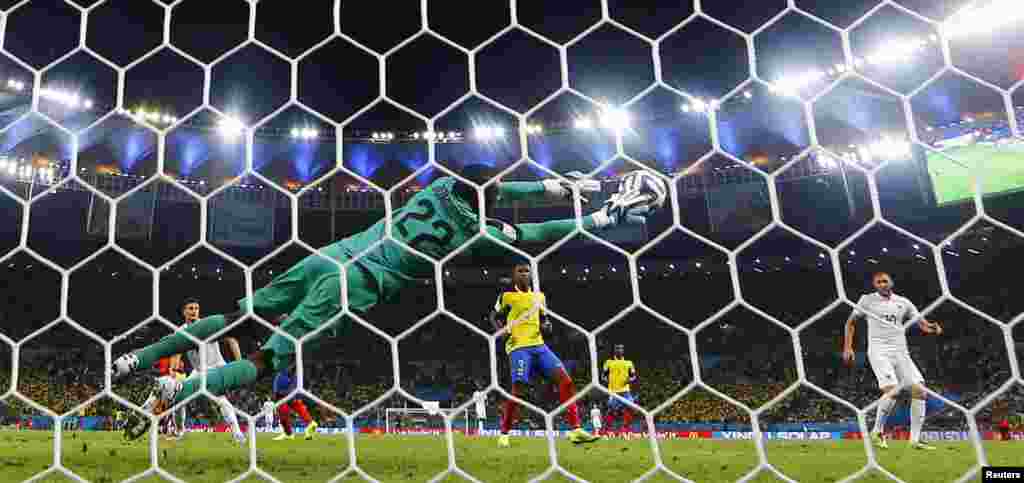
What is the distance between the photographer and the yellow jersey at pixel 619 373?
24.7 feet

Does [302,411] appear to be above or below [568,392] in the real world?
below

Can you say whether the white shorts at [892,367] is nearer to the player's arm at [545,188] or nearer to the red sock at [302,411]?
the player's arm at [545,188]

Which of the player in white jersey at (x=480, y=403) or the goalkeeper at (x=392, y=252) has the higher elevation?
the goalkeeper at (x=392, y=252)

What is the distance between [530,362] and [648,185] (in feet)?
5.03

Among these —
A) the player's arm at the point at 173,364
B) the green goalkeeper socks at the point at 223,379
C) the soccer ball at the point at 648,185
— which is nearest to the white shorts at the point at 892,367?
the soccer ball at the point at 648,185

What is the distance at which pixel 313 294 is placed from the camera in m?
2.64

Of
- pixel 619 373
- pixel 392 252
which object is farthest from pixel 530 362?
pixel 619 373

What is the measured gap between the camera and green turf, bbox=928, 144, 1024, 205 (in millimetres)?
11184

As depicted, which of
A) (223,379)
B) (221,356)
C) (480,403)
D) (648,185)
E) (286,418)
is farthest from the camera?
(221,356)

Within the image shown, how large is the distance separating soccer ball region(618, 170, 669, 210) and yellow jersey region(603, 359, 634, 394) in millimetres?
4507

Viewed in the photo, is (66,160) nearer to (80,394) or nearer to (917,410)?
(80,394)

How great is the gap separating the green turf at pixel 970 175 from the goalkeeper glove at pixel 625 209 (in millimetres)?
9775

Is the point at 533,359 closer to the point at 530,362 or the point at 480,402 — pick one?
the point at 530,362

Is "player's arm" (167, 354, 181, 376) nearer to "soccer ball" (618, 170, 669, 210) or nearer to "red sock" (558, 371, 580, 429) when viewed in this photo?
"red sock" (558, 371, 580, 429)
